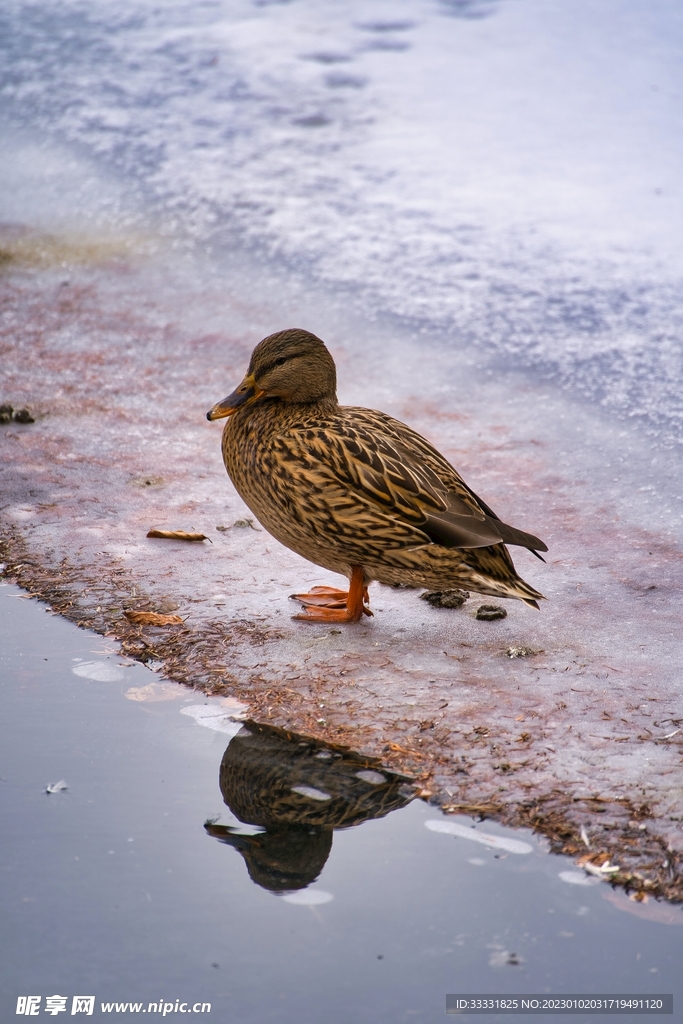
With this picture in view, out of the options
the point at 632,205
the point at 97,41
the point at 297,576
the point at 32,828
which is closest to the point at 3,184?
the point at 97,41

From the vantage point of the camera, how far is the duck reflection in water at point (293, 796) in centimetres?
282

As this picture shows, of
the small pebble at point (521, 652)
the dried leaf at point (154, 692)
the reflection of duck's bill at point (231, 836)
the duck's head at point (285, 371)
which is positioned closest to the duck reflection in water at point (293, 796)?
the reflection of duck's bill at point (231, 836)

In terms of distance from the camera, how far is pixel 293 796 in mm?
3078

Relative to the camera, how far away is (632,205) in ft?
26.9

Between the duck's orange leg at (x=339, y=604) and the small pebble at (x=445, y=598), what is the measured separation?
0.25 meters

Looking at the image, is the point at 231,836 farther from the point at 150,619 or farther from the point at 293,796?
the point at 150,619

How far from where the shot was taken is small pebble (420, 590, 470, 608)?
4.18 meters

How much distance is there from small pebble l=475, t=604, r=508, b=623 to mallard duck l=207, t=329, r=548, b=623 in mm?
164

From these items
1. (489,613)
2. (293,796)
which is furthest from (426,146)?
(293,796)

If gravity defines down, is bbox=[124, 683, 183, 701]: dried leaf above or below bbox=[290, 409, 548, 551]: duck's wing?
below

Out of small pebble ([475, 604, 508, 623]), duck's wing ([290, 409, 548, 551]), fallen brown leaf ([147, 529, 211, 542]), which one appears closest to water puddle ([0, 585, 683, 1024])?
duck's wing ([290, 409, 548, 551])

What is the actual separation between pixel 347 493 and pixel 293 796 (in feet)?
3.86

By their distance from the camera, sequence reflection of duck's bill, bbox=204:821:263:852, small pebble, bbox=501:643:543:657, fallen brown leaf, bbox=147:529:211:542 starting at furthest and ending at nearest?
fallen brown leaf, bbox=147:529:211:542 < small pebble, bbox=501:643:543:657 < reflection of duck's bill, bbox=204:821:263:852

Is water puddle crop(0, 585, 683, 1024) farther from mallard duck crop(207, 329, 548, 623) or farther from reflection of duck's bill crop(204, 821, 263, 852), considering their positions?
mallard duck crop(207, 329, 548, 623)
